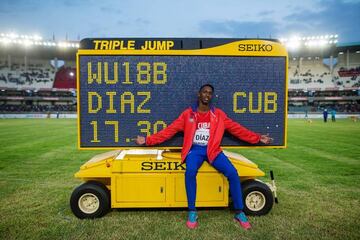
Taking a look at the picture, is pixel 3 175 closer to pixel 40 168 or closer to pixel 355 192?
pixel 40 168

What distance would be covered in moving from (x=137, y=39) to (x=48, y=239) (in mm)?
2875

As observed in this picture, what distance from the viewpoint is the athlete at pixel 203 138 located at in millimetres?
4164

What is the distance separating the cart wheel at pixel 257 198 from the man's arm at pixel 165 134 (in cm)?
132

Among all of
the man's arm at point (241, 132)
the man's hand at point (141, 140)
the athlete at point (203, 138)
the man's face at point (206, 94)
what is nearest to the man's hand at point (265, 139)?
the man's arm at point (241, 132)

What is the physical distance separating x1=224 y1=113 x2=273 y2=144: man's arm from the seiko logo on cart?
33.7 inches

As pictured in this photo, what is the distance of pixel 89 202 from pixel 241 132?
7.97ft

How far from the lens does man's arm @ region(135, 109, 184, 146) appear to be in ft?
14.1

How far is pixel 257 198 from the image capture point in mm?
4551

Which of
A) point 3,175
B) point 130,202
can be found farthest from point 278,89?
point 3,175

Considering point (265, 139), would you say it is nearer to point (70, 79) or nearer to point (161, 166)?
point (161, 166)

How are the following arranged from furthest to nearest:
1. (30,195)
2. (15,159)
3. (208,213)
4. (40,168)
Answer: (15,159), (40,168), (30,195), (208,213)

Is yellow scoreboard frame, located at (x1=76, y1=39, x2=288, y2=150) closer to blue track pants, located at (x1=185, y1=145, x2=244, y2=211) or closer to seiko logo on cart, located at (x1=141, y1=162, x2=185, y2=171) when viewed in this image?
seiko logo on cart, located at (x1=141, y1=162, x2=185, y2=171)

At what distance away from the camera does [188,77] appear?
14.7 feet

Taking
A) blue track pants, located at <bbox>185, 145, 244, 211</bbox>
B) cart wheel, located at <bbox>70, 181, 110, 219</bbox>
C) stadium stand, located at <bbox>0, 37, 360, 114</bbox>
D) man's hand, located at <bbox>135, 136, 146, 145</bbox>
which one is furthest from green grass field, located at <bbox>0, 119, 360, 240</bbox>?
stadium stand, located at <bbox>0, 37, 360, 114</bbox>
